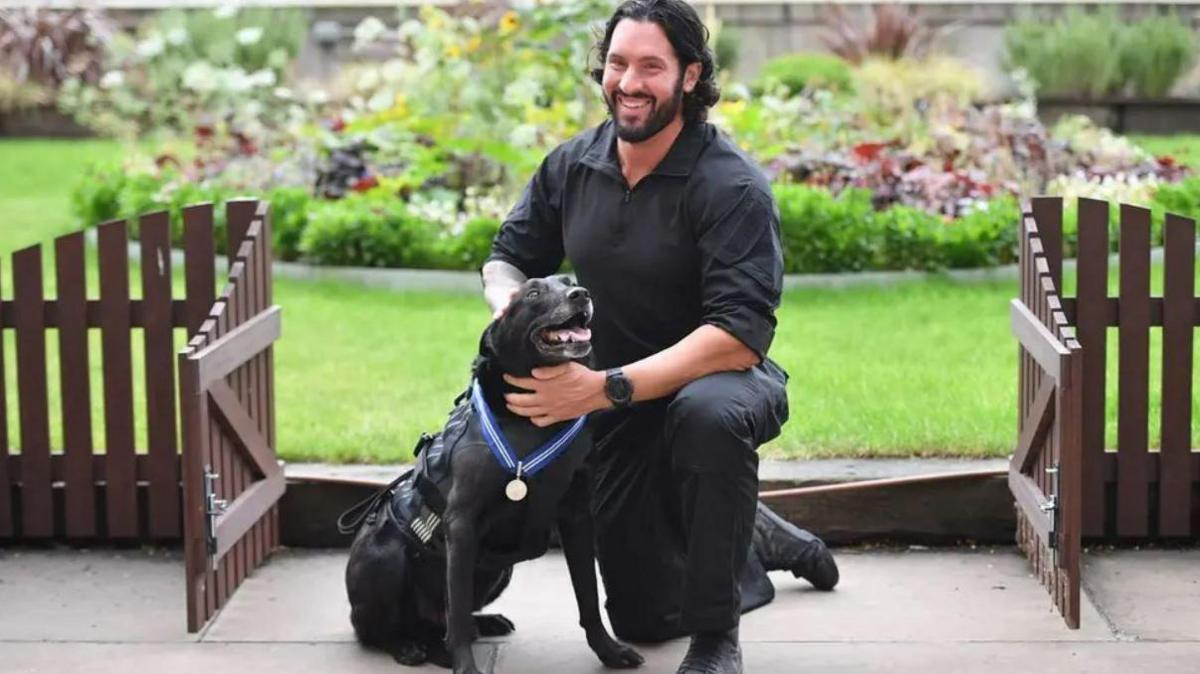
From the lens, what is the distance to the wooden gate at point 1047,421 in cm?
518

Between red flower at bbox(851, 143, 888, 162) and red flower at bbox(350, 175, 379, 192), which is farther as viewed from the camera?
red flower at bbox(851, 143, 888, 162)

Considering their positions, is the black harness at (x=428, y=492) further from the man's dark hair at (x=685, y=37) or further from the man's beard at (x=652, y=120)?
the man's dark hair at (x=685, y=37)

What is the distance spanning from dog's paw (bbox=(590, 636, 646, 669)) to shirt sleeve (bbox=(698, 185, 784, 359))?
2.82 feet

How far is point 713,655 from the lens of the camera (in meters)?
4.80

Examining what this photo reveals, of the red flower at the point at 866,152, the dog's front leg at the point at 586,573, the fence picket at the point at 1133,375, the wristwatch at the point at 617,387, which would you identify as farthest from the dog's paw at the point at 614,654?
the red flower at the point at 866,152

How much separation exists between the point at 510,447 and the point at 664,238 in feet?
2.35

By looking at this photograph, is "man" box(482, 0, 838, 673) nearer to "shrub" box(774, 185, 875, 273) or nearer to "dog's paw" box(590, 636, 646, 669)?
"dog's paw" box(590, 636, 646, 669)

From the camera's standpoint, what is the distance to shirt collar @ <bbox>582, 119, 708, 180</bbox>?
4996 millimetres

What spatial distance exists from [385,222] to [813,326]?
103 inches

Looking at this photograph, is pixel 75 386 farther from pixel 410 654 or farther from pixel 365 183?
pixel 365 183

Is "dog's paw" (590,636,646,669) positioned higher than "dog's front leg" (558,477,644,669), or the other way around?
"dog's front leg" (558,477,644,669)

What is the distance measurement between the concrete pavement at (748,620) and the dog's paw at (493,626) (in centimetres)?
4

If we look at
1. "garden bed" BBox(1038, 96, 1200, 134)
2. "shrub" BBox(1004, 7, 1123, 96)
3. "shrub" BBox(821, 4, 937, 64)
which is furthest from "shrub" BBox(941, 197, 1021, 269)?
"shrub" BBox(1004, 7, 1123, 96)

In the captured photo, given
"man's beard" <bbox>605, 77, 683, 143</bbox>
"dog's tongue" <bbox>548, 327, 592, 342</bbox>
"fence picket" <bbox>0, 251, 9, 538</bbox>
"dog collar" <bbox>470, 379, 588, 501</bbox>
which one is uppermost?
"man's beard" <bbox>605, 77, 683, 143</bbox>
